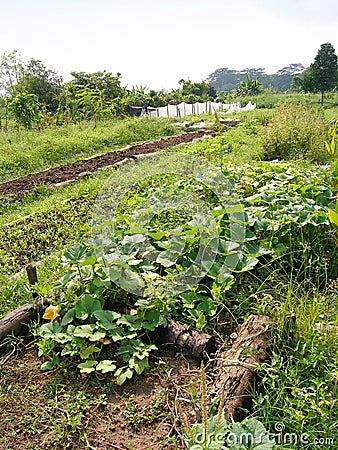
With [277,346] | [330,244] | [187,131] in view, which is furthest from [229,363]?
[187,131]

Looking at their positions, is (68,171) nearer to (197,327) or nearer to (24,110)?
(24,110)

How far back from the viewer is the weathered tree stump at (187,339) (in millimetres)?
1935

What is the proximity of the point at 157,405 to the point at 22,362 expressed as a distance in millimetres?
797

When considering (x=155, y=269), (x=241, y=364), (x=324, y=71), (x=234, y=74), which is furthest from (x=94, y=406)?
(x=234, y=74)

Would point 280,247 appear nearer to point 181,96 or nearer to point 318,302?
point 318,302

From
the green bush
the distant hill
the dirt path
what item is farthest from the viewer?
the distant hill

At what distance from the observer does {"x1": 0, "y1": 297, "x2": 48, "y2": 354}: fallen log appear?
214 cm

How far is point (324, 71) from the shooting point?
68.8ft

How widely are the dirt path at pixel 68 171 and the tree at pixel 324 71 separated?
16241 mm

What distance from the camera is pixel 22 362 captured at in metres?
2.05

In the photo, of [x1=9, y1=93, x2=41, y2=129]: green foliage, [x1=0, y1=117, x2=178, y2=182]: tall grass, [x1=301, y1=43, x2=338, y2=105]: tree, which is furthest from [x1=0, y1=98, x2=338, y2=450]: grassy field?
[x1=301, y1=43, x2=338, y2=105]: tree

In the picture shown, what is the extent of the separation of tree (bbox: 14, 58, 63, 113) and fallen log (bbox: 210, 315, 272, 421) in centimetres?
1832

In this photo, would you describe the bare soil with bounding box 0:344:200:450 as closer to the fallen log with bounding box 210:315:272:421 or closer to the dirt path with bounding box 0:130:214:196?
the fallen log with bounding box 210:315:272:421

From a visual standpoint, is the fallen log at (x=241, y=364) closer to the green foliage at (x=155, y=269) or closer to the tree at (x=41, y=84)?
the green foliage at (x=155, y=269)
